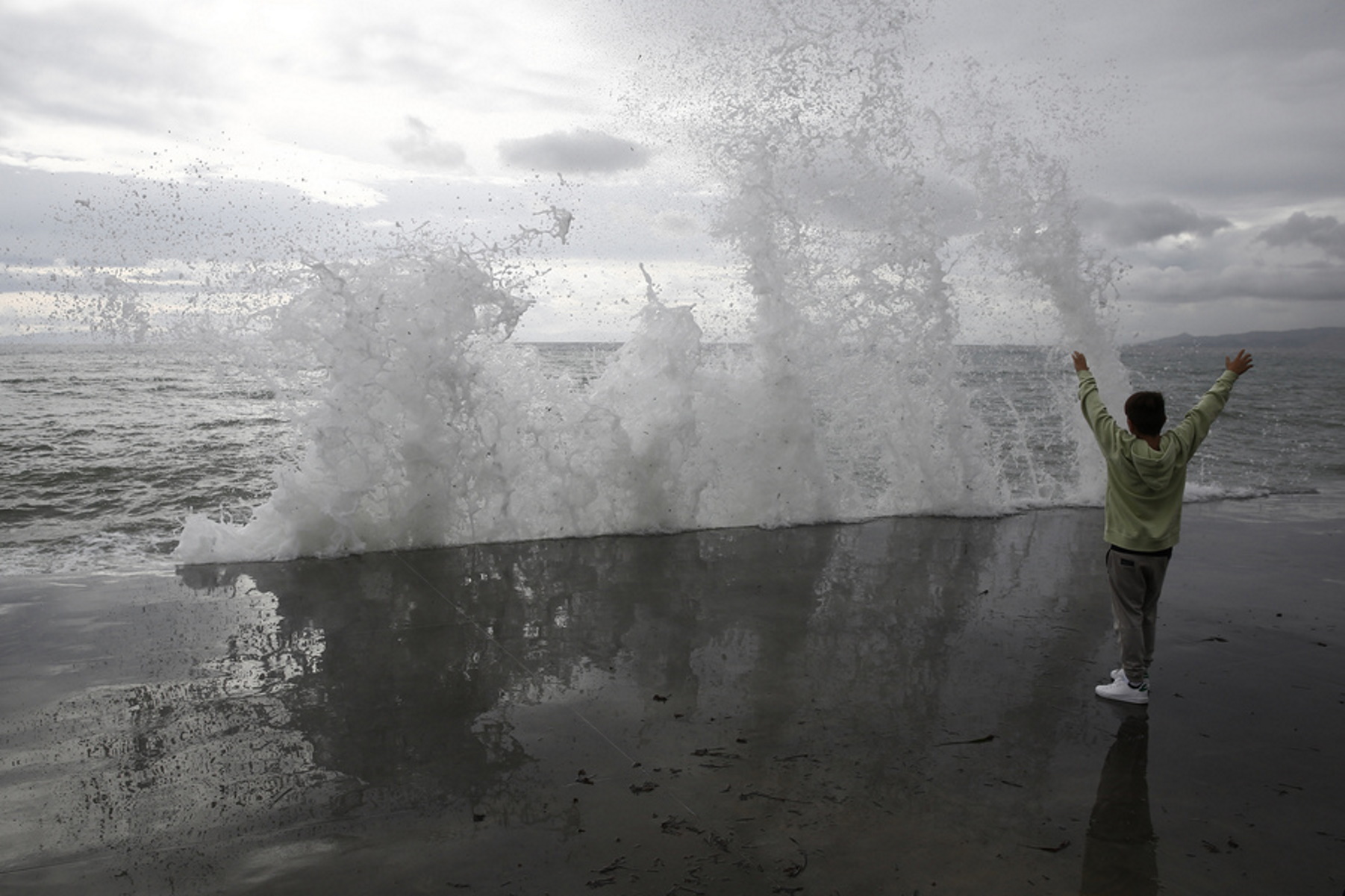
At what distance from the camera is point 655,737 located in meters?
3.37

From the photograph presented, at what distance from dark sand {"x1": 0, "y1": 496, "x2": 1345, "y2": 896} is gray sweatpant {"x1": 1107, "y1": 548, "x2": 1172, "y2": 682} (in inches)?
10.2

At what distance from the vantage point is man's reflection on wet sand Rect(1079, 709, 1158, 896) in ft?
8.13

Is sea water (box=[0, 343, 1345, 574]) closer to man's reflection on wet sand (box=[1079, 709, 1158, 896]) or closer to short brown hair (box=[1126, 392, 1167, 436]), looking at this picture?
short brown hair (box=[1126, 392, 1167, 436])

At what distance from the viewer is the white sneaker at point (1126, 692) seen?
3814 mm

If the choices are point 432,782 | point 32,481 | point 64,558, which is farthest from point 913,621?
point 32,481

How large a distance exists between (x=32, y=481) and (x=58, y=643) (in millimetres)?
6686

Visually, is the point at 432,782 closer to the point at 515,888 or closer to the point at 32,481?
the point at 515,888

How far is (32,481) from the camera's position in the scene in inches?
374

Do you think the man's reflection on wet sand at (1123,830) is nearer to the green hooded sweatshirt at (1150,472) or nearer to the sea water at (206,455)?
the green hooded sweatshirt at (1150,472)

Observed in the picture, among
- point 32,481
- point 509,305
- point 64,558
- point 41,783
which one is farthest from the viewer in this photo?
point 32,481

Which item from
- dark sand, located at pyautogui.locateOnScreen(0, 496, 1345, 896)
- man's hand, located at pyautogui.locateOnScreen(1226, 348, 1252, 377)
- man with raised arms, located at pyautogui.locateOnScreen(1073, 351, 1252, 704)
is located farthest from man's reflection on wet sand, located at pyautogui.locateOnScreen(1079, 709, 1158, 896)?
man's hand, located at pyautogui.locateOnScreen(1226, 348, 1252, 377)

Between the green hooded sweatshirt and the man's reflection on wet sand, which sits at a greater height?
the green hooded sweatshirt

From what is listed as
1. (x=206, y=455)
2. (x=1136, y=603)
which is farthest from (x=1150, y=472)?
(x=206, y=455)

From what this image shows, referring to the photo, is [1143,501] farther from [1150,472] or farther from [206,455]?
[206,455]
